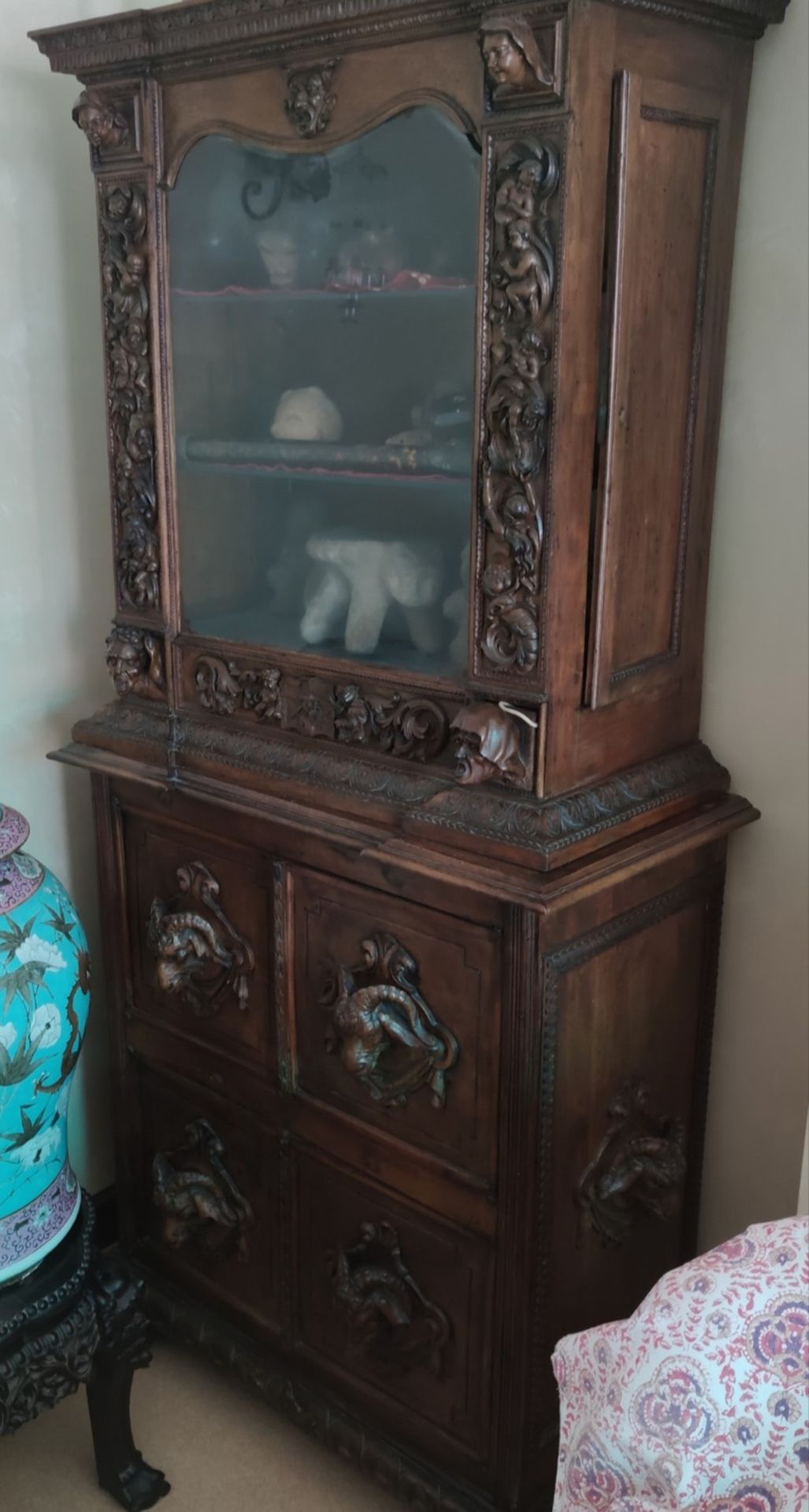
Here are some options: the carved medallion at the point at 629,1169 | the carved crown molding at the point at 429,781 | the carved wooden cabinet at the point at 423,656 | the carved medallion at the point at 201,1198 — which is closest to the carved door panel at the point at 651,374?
the carved wooden cabinet at the point at 423,656

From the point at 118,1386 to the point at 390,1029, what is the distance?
679mm

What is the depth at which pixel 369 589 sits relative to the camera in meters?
1.55

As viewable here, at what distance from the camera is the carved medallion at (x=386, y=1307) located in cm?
161

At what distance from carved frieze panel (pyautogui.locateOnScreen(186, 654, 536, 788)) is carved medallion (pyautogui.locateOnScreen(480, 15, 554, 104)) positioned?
23.6 inches

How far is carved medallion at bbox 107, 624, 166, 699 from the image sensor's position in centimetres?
175

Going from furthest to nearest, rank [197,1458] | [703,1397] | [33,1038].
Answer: [197,1458] < [33,1038] < [703,1397]

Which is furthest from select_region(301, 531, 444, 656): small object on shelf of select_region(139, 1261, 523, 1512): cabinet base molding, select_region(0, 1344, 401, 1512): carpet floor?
select_region(0, 1344, 401, 1512): carpet floor

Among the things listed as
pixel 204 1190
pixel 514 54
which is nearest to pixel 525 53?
pixel 514 54

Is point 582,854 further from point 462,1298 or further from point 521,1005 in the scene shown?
point 462,1298

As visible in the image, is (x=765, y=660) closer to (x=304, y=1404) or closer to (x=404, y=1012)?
(x=404, y=1012)

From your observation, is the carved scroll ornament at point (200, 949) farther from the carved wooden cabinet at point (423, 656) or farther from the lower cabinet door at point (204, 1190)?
the lower cabinet door at point (204, 1190)

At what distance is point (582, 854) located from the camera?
1379mm

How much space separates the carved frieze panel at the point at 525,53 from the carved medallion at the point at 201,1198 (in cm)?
140

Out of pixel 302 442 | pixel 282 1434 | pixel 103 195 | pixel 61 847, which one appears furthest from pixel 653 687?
pixel 282 1434
